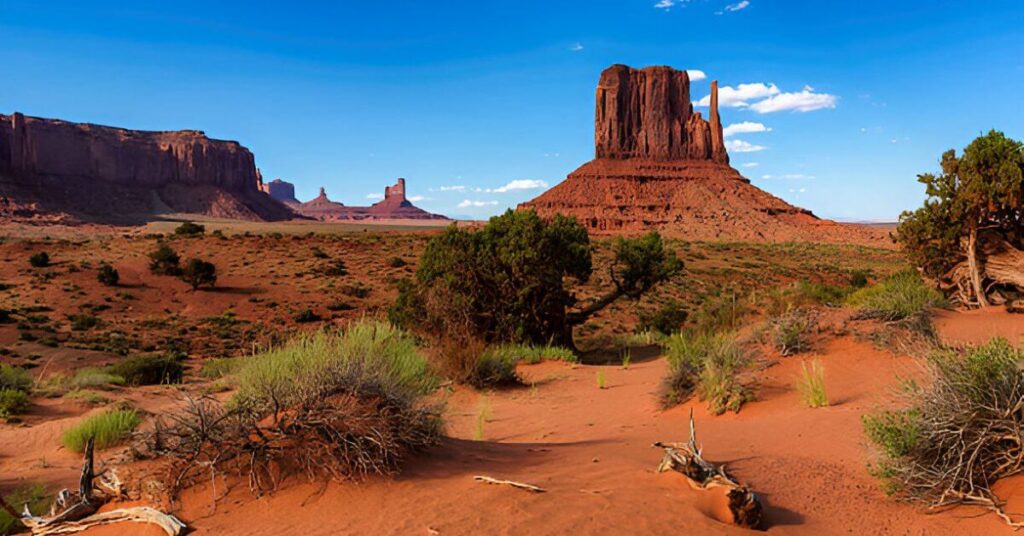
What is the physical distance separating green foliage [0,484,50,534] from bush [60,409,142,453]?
1.45 meters

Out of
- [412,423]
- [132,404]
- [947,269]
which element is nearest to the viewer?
[412,423]

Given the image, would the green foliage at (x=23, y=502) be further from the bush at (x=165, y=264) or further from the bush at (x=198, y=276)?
the bush at (x=165, y=264)

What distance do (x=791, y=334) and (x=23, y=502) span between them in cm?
1123

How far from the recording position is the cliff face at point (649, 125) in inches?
4574

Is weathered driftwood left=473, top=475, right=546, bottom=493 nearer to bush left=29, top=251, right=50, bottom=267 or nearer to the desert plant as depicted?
the desert plant

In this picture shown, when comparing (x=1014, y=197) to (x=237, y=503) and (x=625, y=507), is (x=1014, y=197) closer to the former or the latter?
(x=625, y=507)

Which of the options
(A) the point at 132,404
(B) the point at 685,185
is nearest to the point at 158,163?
(B) the point at 685,185

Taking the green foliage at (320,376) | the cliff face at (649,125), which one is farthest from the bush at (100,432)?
the cliff face at (649,125)

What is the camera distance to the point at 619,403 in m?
11.3

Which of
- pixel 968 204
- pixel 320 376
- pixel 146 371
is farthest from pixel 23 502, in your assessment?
pixel 968 204

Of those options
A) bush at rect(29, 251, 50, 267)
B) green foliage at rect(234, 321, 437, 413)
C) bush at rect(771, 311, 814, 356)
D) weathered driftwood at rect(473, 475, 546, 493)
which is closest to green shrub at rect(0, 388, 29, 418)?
green foliage at rect(234, 321, 437, 413)

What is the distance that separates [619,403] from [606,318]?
810 inches

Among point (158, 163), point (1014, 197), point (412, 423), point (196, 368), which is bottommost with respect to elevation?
point (196, 368)

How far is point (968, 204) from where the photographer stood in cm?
1441
